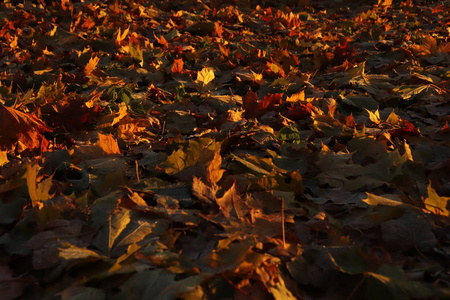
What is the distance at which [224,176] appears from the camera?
1492 mm

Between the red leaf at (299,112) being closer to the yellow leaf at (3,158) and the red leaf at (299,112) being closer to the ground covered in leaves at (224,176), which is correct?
the ground covered in leaves at (224,176)

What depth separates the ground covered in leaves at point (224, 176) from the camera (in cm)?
100

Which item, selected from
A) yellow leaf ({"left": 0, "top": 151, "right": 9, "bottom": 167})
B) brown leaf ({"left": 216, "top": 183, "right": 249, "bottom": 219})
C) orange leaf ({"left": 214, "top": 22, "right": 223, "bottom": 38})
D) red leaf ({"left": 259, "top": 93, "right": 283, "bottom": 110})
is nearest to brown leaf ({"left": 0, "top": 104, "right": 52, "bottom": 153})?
yellow leaf ({"left": 0, "top": 151, "right": 9, "bottom": 167})

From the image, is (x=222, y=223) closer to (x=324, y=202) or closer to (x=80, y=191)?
(x=324, y=202)

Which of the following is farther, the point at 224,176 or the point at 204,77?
the point at 204,77

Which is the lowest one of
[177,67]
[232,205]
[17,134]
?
[177,67]

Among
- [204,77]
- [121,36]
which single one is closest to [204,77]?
[204,77]

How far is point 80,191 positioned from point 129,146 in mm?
438

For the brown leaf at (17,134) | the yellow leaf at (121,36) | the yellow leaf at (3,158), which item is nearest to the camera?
the yellow leaf at (3,158)

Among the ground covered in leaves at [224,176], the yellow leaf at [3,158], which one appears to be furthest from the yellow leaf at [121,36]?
the yellow leaf at [3,158]

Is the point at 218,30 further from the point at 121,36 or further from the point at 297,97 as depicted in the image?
the point at 297,97

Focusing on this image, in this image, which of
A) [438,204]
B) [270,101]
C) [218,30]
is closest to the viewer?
[438,204]

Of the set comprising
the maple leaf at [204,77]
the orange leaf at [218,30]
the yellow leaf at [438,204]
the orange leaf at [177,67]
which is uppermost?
the yellow leaf at [438,204]

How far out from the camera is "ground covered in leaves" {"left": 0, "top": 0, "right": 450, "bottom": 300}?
100 centimetres
